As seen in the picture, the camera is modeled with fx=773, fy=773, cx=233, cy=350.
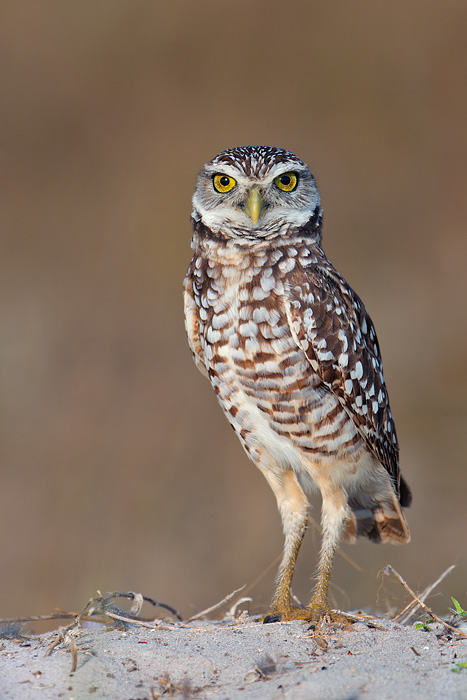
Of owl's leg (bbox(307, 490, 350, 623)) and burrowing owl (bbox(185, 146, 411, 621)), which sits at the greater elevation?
burrowing owl (bbox(185, 146, 411, 621))

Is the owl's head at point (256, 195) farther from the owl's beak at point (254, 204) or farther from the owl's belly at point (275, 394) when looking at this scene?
the owl's belly at point (275, 394)

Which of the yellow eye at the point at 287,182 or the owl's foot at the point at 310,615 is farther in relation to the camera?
the yellow eye at the point at 287,182

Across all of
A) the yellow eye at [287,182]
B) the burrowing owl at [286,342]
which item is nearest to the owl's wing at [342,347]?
the burrowing owl at [286,342]

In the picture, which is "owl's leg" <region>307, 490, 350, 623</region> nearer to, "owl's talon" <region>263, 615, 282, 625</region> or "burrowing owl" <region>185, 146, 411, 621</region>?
"burrowing owl" <region>185, 146, 411, 621</region>

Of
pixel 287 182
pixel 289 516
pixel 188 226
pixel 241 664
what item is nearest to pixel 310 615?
pixel 289 516

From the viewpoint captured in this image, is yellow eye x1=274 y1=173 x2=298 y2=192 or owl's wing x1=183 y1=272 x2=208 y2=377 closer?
yellow eye x1=274 y1=173 x2=298 y2=192

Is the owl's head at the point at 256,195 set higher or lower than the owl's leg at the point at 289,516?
higher

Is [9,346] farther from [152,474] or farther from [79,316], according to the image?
[152,474]

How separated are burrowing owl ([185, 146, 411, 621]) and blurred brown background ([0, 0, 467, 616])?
303 centimetres

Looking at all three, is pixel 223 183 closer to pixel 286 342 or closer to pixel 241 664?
pixel 286 342

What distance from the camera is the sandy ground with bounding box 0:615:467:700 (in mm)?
2041

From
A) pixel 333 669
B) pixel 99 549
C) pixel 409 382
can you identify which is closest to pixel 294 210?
pixel 333 669

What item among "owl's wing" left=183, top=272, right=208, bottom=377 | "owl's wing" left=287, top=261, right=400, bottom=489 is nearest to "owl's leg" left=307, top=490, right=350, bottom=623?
"owl's wing" left=287, top=261, right=400, bottom=489

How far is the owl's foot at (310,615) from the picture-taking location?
2.77 metres
